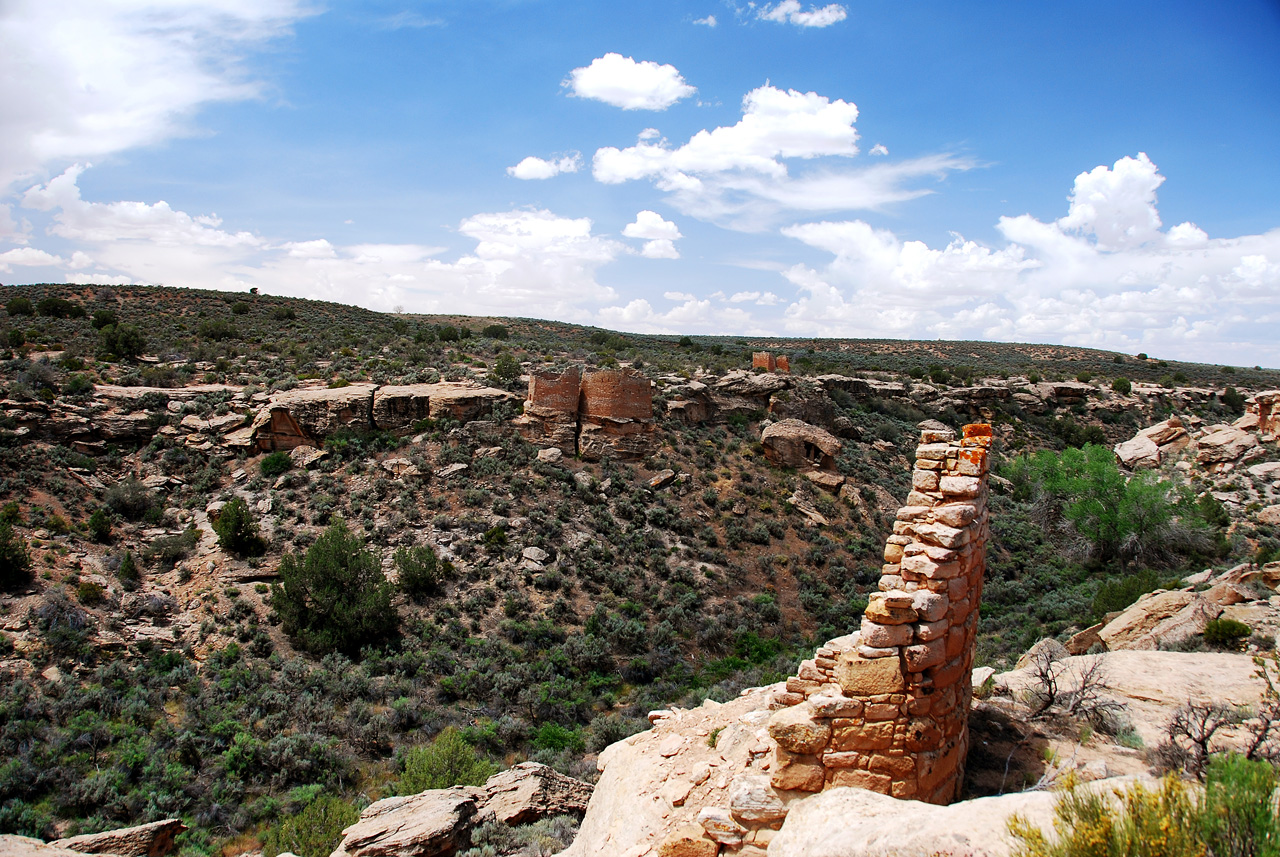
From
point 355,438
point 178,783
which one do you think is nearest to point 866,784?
point 178,783

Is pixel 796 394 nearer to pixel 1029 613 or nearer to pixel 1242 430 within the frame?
pixel 1029 613

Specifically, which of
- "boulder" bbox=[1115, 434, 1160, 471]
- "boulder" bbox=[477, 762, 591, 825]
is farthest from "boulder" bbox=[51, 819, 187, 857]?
"boulder" bbox=[1115, 434, 1160, 471]

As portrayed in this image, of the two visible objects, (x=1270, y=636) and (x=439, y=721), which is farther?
(x=439, y=721)

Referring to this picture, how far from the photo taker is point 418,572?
17266 mm

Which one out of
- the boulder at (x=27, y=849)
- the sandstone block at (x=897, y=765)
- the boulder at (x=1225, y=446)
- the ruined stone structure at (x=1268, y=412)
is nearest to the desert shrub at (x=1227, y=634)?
the sandstone block at (x=897, y=765)

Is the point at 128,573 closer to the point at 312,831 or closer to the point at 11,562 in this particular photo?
the point at 11,562

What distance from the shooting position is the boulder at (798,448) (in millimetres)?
27812

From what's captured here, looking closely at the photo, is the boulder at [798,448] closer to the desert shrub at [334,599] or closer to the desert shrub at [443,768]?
the desert shrub at [334,599]

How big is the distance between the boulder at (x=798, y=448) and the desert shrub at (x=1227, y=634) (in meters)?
18.1

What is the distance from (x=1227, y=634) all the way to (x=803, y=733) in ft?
30.5

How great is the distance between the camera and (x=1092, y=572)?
23688 mm

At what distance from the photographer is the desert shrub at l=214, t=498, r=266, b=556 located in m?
17.9

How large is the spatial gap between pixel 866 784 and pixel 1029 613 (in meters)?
17.5

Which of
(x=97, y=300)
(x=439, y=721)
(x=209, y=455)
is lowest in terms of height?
(x=439, y=721)
